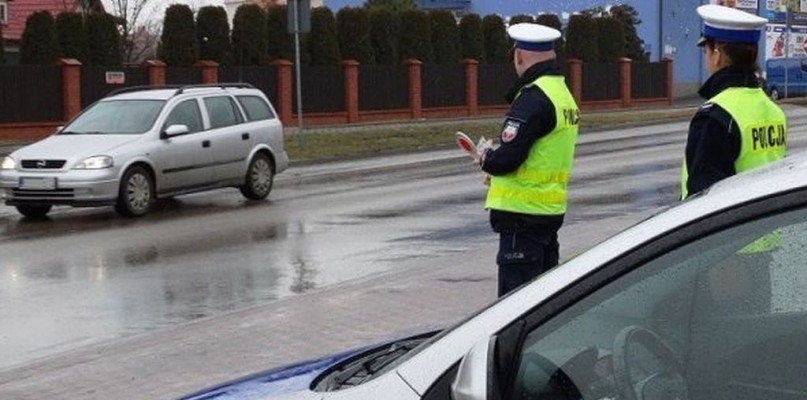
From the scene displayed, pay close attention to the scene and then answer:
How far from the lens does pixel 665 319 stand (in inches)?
108

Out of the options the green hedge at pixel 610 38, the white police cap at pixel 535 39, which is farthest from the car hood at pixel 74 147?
the green hedge at pixel 610 38

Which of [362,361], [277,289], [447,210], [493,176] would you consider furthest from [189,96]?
[362,361]

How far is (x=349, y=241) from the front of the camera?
13.9 meters

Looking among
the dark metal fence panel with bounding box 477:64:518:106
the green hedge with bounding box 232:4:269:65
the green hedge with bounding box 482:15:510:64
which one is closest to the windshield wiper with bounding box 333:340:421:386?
the green hedge with bounding box 232:4:269:65

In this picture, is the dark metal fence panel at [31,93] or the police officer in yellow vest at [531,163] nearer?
the police officer in yellow vest at [531,163]

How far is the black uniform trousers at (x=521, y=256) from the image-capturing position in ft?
20.6

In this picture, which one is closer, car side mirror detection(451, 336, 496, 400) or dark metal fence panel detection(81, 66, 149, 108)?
car side mirror detection(451, 336, 496, 400)

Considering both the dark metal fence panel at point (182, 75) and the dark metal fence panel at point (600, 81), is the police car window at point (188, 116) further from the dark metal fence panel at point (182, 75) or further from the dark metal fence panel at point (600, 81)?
the dark metal fence panel at point (600, 81)

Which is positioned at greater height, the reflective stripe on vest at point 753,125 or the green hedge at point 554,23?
the green hedge at point 554,23

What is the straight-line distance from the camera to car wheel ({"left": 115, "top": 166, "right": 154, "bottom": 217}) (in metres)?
16.7

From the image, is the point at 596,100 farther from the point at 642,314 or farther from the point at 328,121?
the point at 642,314

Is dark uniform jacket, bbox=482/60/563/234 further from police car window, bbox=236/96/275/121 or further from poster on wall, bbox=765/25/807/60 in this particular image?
poster on wall, bbox=765/25/807/60

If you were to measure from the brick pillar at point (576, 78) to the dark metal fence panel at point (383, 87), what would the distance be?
9.21 m

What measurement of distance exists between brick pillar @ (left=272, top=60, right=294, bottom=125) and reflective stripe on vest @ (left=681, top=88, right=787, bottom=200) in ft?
114
